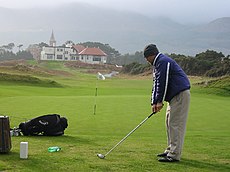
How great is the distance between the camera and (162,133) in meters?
11.4

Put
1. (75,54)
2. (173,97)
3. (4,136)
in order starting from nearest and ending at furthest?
(4,136), (173,97), (75,54)

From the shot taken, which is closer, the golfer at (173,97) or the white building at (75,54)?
the golfer at (173,97)

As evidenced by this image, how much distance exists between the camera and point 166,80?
648 cm

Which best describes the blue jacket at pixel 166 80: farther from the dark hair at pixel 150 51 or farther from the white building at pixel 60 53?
the white building at pixel 60 53

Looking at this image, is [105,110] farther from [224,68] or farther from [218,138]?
[224,68]

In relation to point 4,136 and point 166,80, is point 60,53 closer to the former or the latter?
point 4,136

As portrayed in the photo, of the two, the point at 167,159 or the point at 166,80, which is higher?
the point at 166,80

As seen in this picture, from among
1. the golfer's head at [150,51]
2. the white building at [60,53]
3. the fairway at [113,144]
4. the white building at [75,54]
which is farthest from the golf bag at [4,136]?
the white building at [60,53]

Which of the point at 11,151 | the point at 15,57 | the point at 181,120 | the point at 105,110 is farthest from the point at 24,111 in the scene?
the point at 15,57

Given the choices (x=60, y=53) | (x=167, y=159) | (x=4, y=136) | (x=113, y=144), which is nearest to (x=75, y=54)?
(x=60, y=53)

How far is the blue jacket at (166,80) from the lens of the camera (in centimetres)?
648

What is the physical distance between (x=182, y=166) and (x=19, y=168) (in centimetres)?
237

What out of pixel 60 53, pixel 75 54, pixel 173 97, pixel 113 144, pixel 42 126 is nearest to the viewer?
pixel 173 97

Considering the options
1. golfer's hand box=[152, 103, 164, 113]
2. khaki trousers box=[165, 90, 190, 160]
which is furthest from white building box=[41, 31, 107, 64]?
golfer's hand box=[152, 103, 164, 113]
